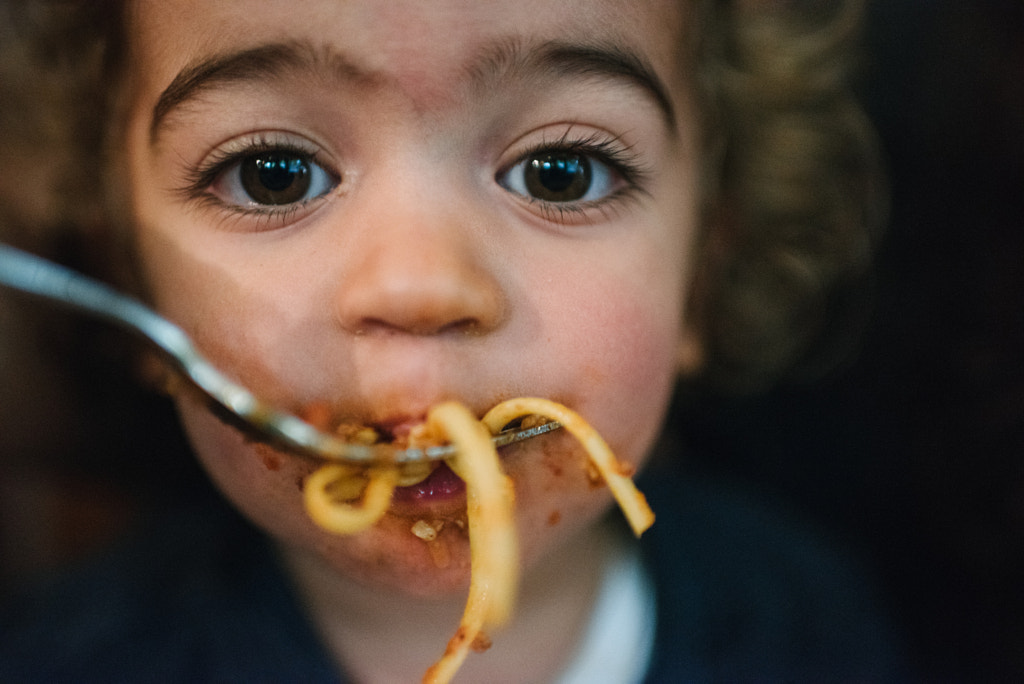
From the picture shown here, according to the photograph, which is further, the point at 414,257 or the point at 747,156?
the point at 747,156

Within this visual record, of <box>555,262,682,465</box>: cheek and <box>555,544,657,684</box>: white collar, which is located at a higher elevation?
<box>555,262,682,465</box>: cheek

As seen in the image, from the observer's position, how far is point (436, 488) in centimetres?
67

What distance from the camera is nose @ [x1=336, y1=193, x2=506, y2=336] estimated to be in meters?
0.58

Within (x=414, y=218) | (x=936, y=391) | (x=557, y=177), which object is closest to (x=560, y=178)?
(x=557, y=177)

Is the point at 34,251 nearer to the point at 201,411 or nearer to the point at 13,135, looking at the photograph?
the point at 13,135

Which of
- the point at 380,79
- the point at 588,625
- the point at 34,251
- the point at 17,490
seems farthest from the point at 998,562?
the point at 17,490

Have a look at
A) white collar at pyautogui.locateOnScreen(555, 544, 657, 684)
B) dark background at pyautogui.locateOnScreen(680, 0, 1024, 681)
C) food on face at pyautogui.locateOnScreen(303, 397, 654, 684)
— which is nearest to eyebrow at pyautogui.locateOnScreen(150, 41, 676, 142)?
food on face at pyautogui.locateOnScreen(303, 397, 654, 684)

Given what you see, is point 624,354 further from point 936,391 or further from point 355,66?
point 936,391

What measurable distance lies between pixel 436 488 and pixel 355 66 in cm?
36

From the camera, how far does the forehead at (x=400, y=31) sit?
583 millimetres

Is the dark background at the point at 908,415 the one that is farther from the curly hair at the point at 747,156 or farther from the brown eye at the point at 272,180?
the brown eye at the point at 272,180

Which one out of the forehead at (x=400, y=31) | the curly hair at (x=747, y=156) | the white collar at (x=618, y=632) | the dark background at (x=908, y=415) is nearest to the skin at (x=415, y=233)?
the forehead at (x=400, y=31)

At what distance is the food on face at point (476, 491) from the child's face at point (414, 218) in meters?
0.03

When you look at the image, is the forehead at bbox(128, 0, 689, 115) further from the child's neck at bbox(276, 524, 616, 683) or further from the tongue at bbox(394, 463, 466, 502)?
the child's neck at bbox(276, 524, 616, 683)
